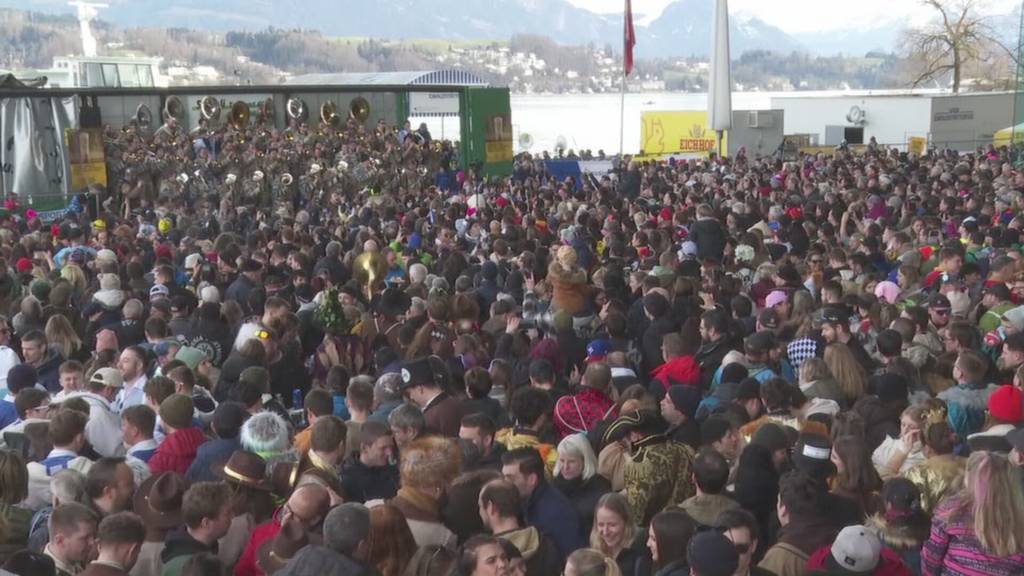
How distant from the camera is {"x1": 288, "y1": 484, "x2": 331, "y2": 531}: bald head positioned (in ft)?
14.2

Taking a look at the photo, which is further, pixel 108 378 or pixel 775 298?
pixel 775 298

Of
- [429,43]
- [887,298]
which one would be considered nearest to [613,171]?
[887,298]

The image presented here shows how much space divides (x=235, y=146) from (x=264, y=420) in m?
17.6

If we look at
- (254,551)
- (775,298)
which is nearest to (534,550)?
(254,551)

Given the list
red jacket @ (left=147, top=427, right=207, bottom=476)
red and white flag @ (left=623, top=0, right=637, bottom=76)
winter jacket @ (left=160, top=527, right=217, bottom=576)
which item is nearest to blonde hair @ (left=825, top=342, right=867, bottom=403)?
red jacket @ (left=147, top=427, right=207, bottom=476)

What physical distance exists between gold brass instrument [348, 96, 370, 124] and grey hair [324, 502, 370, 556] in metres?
23.6

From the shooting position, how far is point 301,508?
14.2ft

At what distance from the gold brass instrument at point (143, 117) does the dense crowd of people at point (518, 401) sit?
9.01 m

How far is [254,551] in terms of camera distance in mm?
4434

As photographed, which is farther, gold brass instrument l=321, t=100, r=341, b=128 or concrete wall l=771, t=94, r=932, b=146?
concrete wall l=771, t=94, r=932, b=146

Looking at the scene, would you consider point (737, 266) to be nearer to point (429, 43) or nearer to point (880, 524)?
point (880, 524)

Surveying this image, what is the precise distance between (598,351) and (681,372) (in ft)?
1.90

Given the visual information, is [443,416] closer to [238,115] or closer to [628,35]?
[238,115]

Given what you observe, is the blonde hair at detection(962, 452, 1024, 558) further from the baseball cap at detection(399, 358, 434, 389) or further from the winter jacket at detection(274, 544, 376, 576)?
the baseball cap at detection(399, 358, 434, 389)
